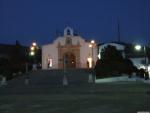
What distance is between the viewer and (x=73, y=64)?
8112 cm

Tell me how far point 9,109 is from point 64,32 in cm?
6243

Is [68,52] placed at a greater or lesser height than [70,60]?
greater

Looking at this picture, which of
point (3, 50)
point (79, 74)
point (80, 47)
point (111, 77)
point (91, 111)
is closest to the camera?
point (91, 111)

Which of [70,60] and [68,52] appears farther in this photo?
[68,52]

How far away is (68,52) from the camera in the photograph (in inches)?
3211

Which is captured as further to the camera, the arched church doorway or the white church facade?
the arched church doorway

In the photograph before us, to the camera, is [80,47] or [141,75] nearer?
[141,75]

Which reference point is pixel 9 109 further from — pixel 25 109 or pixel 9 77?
pixel 9 77

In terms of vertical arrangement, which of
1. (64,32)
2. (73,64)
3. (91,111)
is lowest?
(91,111)

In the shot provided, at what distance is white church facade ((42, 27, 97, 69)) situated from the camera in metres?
80.2

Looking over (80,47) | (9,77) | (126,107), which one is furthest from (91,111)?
(80,47)

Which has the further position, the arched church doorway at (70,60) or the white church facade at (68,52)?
the arched church doorway at (70,60)

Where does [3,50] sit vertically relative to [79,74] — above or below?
above

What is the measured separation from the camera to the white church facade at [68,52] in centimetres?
8019
